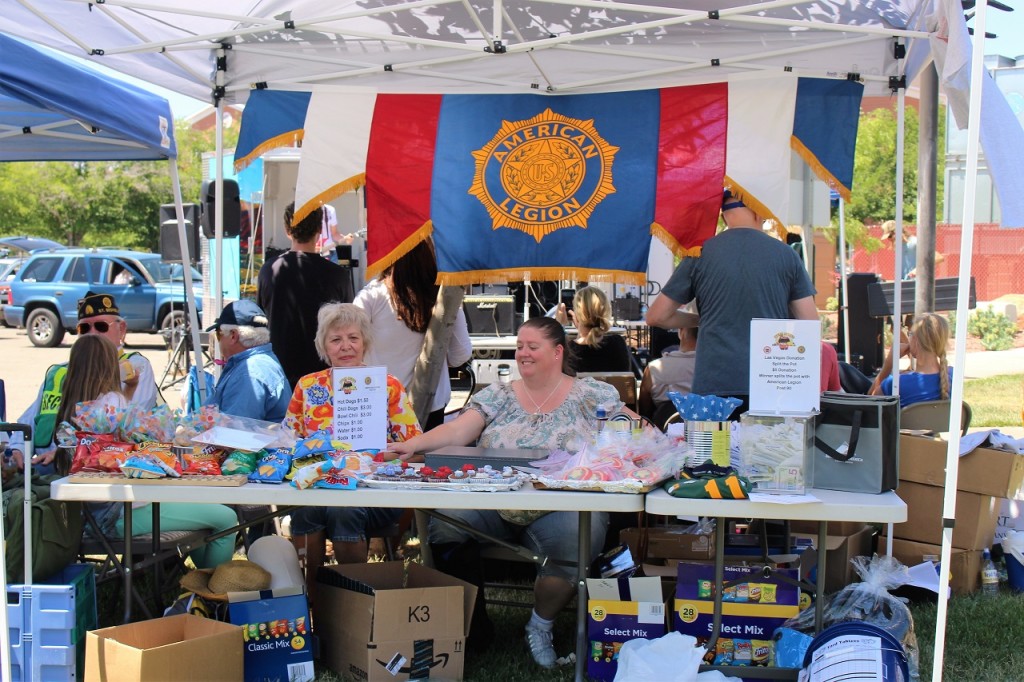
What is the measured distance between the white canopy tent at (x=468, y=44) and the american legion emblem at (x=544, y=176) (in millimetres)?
267

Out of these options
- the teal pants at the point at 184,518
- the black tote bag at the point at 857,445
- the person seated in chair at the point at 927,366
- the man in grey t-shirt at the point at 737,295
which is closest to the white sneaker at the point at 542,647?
the black tote bag at the point at 857,445

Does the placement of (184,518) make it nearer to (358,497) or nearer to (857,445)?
(358,497)

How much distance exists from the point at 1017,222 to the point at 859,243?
66.2 ft

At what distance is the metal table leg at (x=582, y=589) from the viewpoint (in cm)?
344

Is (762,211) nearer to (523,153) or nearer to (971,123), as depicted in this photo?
(523,153)

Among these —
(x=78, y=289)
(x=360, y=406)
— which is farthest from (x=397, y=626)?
(x=78, y=289)

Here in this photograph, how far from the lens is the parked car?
18.8 meters

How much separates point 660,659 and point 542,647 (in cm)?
57

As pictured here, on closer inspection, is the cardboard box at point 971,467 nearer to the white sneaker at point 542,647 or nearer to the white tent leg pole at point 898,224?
the white tent leg pole at point 898,224

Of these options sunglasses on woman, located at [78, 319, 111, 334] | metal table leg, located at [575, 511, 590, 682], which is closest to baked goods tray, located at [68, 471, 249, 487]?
metal table leg, located at [575, 511, 590, 682]

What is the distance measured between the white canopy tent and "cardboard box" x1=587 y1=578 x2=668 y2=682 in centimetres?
210

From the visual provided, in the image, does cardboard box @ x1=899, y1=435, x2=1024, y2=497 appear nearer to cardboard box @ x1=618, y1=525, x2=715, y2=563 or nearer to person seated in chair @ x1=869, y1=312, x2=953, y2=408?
person seated in chair @ x1=869, y1=312, x2=953, y2=408

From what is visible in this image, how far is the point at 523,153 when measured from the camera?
4863 millimetres

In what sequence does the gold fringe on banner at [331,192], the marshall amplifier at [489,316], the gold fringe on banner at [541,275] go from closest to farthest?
the gold fringe on banner at [541,275], the gold fringe on banner at [331,192], the marshall amplifier at [489,316]
